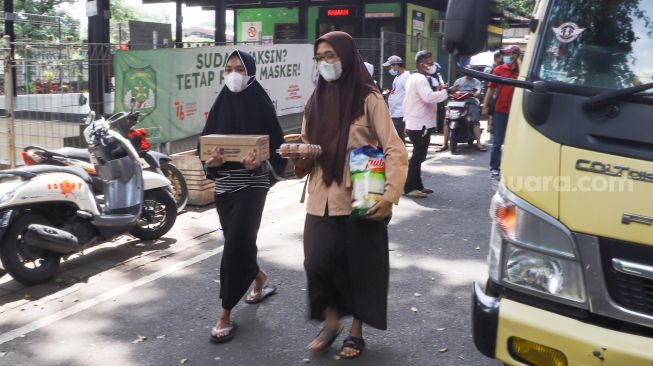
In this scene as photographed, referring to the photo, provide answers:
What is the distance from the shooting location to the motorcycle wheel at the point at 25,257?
16.2ft

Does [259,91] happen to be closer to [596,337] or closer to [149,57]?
[596,337]

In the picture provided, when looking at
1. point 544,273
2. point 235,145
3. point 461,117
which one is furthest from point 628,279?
point 461,117

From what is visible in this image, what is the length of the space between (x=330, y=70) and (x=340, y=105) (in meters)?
0.20

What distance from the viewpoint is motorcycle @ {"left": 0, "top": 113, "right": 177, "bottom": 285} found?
5.01 meters

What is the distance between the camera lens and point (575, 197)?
2637 millimetres

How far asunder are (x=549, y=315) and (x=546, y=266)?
195 mm

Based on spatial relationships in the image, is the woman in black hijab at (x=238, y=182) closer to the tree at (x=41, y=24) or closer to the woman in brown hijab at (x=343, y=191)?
the woman in brown hijab at (x=343, y=191)

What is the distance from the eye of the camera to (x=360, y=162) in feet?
11.8

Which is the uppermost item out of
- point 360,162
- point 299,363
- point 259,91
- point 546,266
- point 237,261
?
point 259,91

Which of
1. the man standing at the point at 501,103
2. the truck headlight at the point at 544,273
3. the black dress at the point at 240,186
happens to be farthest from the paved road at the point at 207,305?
the man standing at the point at 501,103

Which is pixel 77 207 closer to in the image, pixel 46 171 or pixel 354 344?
pixel 46 171

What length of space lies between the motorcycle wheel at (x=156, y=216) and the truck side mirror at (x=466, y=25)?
13.4ft

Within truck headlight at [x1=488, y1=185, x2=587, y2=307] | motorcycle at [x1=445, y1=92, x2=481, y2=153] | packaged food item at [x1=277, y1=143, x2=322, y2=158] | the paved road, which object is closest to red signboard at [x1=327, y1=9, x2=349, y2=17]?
motorcycle at [x1=445, y1=92, x2=481, y2=153]

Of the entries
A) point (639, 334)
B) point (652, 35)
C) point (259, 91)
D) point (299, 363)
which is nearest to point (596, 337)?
point (639, 334)
